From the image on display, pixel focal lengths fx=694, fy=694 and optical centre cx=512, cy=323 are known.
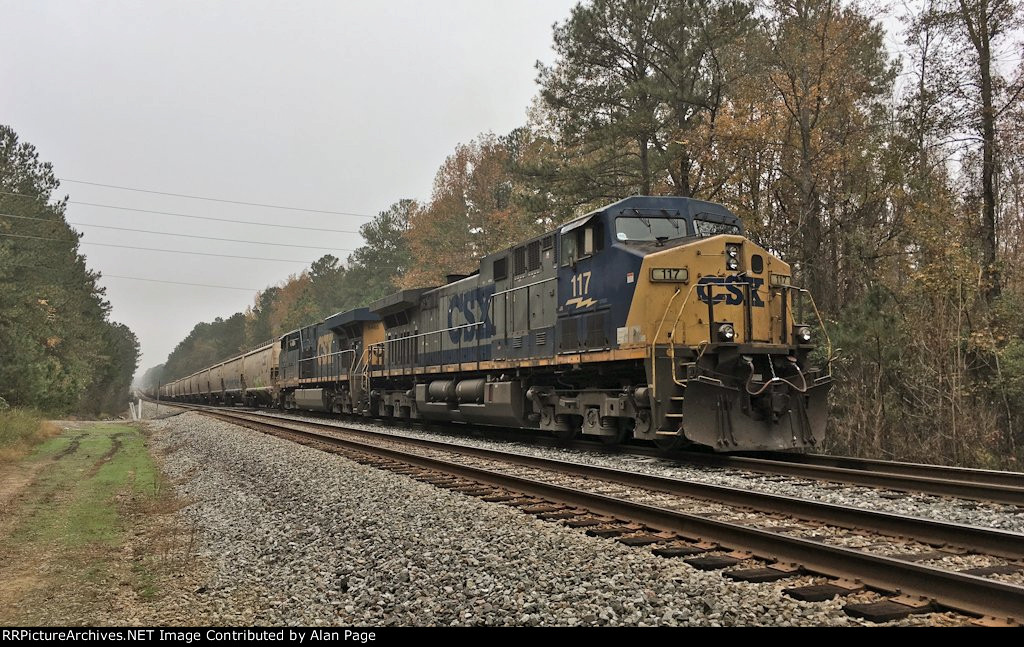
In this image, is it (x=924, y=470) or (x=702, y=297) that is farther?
(x=702, y=297)

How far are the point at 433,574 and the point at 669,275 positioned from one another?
6.42 meters

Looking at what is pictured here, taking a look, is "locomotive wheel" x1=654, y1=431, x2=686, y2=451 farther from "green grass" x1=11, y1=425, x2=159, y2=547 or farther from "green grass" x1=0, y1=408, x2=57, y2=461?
"green grass" x1=0, y1=408, x2=57, y2=461

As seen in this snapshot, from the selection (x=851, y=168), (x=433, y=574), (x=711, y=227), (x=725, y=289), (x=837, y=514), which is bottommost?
(x=433, y=574)

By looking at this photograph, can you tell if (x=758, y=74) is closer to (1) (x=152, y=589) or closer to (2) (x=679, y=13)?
(2) (x=679, y=13)

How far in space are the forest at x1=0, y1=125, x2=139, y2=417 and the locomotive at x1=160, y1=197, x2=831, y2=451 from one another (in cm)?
1265

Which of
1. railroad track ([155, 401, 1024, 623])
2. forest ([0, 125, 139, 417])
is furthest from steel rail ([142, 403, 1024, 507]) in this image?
forest ([0, 125, 139, 417])

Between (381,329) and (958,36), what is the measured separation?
17.2 metres

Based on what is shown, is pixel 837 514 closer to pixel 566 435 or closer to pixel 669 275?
pixel 669 275

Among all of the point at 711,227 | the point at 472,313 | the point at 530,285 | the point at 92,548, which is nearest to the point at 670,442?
the point at 711,227

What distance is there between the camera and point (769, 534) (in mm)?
4746

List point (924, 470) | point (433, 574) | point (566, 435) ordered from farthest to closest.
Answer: point (566, 435) < point (924, 470) < point (433, 574)

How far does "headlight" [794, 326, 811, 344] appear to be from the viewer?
10.2 m

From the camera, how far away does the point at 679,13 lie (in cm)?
2059

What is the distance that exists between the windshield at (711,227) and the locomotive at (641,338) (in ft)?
0.08
